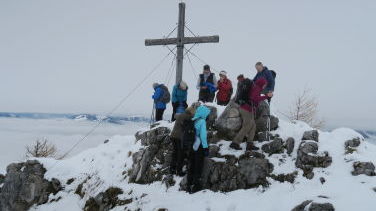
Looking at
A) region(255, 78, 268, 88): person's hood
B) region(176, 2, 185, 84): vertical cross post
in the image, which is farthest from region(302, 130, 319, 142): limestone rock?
region(176, 2, 185, 84): vertical cross post

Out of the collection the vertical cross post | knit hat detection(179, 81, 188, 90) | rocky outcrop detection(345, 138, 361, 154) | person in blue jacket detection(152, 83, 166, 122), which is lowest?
rocky outcrop detection(345, 138, 361, 154)

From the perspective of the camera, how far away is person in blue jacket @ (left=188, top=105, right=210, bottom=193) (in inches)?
440

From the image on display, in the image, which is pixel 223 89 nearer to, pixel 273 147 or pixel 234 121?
pixel 234 121

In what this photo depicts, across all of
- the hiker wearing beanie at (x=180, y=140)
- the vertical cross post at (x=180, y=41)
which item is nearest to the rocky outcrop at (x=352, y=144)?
the hiker wearing beanie at (x=180, y=140)

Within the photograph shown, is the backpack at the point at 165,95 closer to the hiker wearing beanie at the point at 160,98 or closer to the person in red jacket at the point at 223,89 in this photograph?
the hiker wearing beanie at the point at 160,98

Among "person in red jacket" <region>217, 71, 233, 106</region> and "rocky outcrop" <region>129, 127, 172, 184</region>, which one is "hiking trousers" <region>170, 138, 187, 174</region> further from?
"person in red jacket" <region>217, 71, 233, 106</region>

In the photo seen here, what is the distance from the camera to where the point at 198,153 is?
1122cm

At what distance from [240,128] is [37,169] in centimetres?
983

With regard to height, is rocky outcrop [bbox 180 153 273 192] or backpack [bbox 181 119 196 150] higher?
backpack [bbox 181 119 196 150]

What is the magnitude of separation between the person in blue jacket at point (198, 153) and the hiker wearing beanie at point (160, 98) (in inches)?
173

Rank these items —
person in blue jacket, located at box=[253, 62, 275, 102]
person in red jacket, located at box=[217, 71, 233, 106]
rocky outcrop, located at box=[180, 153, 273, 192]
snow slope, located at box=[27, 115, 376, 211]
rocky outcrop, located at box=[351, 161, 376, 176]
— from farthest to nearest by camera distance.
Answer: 1. person in red jacket, located at box=[217, 71, 233, 106]
2. person in blue jacket, located at box=[253, 62, 275, 102]
3. rocky outcrop, located at box=[180, 153, 273, 192]
4. rocky outcrop, located at box=[351, 161, 376, 176]
5. snow slope, located at box=[27, 115, 376, 211]

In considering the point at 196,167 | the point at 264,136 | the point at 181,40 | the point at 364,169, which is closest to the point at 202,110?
the point at 196,167

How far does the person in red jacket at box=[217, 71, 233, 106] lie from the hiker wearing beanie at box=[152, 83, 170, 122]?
7.60 ft

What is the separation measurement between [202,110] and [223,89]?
13.7 ft
